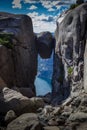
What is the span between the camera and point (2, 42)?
36000 mm

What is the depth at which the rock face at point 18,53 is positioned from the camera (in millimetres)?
35469

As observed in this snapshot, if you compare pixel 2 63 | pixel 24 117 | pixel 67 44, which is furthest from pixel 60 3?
pixel 24 117

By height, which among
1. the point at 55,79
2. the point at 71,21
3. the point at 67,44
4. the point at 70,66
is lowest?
the point at 55,79

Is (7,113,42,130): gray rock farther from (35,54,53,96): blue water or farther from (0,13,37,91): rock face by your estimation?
(35,54,53,96): blue water

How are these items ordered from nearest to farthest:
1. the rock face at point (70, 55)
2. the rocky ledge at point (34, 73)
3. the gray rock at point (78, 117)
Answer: the gray rock at point (78, 117) < the rocky ledge at point (34, 73) < the rock face at point (70, 55)

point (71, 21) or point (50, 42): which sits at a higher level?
point (71, 21)

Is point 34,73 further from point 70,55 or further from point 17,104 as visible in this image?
point 17,104

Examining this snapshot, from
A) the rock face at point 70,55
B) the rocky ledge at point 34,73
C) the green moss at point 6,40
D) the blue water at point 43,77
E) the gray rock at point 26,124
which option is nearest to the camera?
the gray rock at point 26,124

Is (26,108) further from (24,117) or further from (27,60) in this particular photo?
(27,60)

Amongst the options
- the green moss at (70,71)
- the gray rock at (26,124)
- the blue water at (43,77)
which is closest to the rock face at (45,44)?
the blue water at (43,77)

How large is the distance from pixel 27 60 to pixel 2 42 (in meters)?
7.91

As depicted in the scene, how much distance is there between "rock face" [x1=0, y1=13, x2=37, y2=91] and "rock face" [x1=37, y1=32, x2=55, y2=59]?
1515 mm

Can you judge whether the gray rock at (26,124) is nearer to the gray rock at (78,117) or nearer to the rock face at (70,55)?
the gray rock at (78,117)

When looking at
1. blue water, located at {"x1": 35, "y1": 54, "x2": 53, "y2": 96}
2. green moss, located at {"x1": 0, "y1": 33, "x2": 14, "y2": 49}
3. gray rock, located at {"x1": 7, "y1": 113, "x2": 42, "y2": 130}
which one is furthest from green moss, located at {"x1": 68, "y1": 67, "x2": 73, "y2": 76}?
blue water, located at {"x1": 35, "y1": 54, "x2": 53, "y2": 96}
